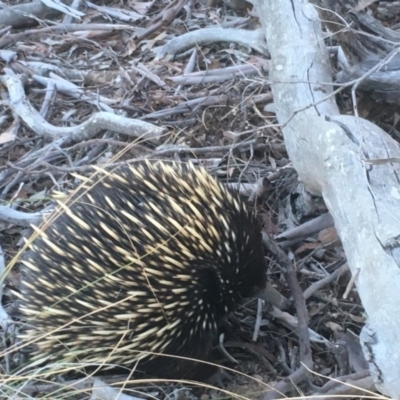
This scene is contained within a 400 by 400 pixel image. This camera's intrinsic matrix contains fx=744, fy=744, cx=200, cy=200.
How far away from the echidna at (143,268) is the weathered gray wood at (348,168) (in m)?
0.33

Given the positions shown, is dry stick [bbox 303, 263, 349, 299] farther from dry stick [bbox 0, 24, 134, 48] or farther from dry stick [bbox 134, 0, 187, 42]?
dry stick [bbox 0, 24, 134, 48]

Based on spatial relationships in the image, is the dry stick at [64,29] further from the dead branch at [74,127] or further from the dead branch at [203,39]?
the dead branch at [74,127]

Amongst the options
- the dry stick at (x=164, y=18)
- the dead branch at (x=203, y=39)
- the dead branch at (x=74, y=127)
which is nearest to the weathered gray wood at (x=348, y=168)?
the dead branch at (x=74, y=127)

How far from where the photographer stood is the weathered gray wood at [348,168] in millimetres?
1479

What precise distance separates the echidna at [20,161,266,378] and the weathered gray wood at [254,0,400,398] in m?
0.33

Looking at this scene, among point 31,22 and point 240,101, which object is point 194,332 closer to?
point 240,101

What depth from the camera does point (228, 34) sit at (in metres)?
3.73

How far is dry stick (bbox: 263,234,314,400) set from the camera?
2.12m

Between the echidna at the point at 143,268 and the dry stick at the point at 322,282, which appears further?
the dry stick at the point at 322,282

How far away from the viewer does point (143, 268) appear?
2098 mm

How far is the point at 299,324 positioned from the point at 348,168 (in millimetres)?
669

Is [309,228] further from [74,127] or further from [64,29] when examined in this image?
[64,29]

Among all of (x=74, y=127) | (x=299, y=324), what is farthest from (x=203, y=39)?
(x=299, y=324)

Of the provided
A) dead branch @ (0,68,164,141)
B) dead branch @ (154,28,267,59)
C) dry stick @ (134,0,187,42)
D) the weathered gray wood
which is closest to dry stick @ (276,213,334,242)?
the weathered gray wood
